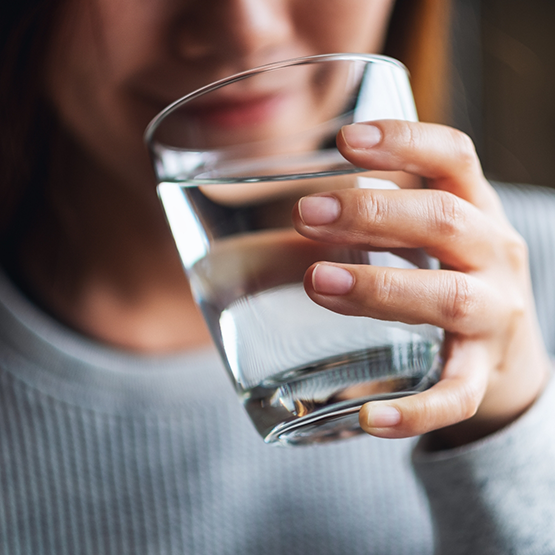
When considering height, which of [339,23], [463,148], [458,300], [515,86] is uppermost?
[515,86]

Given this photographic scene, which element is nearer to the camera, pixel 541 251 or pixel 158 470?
pixel 158 470

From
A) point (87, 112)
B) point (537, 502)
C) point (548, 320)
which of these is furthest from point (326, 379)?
point (548, 320)

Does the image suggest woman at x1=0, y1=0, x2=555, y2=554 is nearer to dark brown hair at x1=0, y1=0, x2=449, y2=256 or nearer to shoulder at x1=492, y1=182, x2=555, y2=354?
dark brown hair at x1=0, y1=0, x2=449, y2=256

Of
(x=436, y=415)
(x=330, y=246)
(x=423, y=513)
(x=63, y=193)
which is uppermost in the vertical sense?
(x=63, y=193)

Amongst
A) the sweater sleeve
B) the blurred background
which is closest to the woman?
the sweater sleeve

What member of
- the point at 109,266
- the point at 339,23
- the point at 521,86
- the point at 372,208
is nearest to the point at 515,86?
the point at 521,86

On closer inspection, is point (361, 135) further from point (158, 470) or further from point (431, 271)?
point (158, 470)

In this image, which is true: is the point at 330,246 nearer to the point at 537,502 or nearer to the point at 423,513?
the point at 537,502
